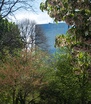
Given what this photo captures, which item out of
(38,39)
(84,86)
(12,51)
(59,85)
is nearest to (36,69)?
(59,85)

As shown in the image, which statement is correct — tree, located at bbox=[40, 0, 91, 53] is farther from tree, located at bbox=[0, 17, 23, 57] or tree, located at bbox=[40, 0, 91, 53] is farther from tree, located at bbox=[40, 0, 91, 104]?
tree, located at bbox=[0, 17, 23, 57]

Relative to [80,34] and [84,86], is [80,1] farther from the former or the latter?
[84,86]

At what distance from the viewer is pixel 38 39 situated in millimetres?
51875

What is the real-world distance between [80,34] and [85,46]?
465 mm

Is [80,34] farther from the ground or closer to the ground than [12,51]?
farther from the ground

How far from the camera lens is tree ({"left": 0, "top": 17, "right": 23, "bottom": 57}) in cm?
2220

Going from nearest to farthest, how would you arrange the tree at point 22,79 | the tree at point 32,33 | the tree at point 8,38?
the tree at point 22,79, the tree at point 8,38, the tree at point 32,33

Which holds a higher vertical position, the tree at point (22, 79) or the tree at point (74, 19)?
the tree at point (74, 19)

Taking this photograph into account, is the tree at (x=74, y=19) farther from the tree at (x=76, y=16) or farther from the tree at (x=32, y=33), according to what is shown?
the tree at (x=32, y=33)

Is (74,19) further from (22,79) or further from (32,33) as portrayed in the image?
(32,33)

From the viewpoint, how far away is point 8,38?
2850 cm

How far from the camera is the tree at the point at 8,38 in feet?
72.8

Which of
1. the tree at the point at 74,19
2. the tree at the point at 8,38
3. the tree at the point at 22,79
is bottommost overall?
the tree at the point at 22,79

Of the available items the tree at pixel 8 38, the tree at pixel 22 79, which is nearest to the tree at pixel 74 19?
the tree at pixel 22 79
